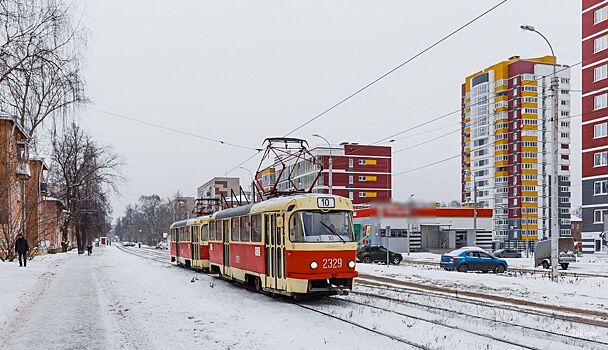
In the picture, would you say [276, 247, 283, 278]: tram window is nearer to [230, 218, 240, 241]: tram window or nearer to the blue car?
[230, 218, 240, 241]: tram window

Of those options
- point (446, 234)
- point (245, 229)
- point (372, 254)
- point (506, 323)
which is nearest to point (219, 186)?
point (446, 234)

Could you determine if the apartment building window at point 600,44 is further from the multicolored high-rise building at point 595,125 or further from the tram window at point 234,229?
the tram window at point 234,229

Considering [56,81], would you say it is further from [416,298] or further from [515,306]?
[515,306]

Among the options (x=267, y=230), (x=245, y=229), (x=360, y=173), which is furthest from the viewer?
(x=360, y=173)

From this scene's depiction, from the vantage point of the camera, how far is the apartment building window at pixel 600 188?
60.9 metres

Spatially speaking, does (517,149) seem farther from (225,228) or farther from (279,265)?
(279,265)

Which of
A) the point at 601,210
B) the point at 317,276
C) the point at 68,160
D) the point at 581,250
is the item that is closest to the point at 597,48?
the point at 601,210

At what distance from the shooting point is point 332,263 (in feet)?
50.3

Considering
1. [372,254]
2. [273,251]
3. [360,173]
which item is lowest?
[372,254]

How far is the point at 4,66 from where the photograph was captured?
1786 centimetres

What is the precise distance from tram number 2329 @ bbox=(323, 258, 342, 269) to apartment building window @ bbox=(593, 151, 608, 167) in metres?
54.1

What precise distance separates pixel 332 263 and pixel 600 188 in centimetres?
5458

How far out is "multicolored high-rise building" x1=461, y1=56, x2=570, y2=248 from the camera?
95875mm

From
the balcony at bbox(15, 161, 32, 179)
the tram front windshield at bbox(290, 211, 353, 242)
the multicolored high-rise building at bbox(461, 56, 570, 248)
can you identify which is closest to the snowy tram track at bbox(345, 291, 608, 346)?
the tram front windshield at bbox(290, 211, 353, 242)
